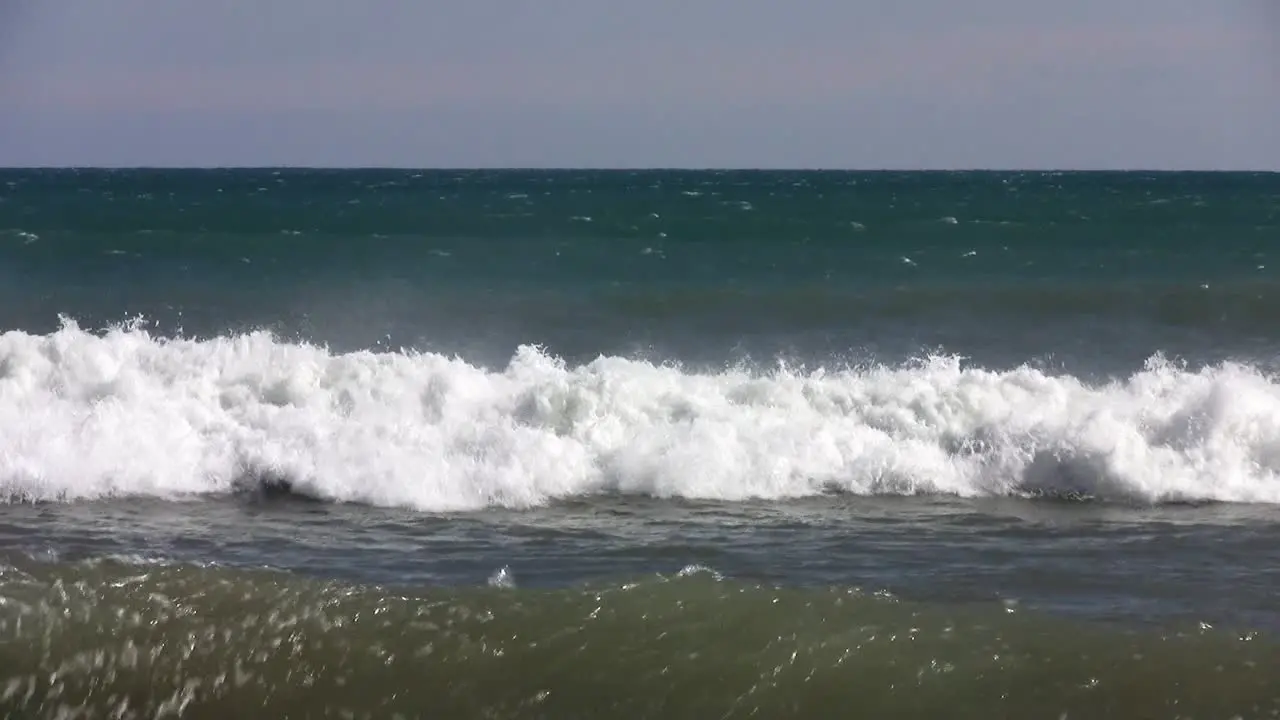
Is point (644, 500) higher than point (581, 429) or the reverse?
the reverse

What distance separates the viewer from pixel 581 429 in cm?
Answer: 1380

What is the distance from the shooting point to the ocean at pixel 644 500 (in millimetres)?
7949

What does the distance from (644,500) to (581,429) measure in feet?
5.59

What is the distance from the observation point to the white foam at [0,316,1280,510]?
12617 millimetres

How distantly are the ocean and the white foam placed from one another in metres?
0.04

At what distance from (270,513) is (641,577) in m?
4.17

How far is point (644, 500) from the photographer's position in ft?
40.5

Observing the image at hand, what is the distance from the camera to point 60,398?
14.9 metres

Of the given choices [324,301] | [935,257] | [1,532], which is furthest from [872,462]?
[935,257]

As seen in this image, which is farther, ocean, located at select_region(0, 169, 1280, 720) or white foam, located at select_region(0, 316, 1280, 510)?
white foam, located at select_region(0, 316, 1280, 510)

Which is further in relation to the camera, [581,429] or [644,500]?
[581,429]

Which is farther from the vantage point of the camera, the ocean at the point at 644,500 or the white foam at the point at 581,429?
the white foam at the point at 581,429

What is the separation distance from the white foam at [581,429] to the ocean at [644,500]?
0.14 ft

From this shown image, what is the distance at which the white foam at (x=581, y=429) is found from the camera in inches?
497
